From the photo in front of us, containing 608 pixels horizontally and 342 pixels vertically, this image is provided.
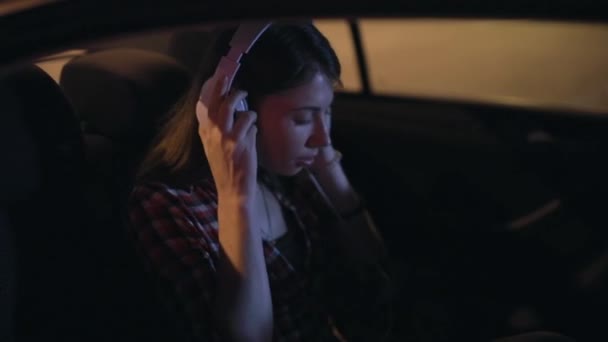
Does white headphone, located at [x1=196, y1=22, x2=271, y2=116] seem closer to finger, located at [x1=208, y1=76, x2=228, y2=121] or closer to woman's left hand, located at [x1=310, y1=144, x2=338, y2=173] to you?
finger, located at [x1=208, y1=76, x2=228, y2=121]

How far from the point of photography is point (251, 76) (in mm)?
1347

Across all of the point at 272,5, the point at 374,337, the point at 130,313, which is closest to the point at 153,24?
the point at 272,5

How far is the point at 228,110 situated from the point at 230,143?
60mm

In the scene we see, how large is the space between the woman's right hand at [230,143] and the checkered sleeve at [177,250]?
96 mm

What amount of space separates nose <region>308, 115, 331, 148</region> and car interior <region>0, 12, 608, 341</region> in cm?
31

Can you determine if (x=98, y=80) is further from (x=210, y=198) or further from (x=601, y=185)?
(x=601, y=185)

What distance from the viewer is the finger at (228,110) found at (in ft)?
4.02

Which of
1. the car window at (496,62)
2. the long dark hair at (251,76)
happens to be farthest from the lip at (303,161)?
the car window at (496,62)

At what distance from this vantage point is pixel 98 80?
58.2 inches

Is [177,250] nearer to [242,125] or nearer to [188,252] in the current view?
[188,252]

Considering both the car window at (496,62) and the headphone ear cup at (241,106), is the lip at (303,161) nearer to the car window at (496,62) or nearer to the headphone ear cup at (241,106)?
the headphone ear cup at (241,106)

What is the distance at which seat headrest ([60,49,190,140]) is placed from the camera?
4.82 feet

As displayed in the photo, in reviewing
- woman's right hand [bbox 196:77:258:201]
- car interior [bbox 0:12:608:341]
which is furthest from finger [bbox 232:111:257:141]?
car interior [bbox 0:12:608:341]

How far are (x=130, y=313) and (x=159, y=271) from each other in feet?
0.41
